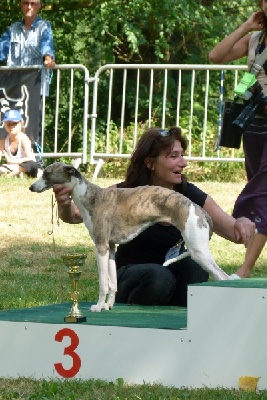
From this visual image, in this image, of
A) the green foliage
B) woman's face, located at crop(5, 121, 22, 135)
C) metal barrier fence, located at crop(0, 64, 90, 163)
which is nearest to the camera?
woman's face, located at crop(5, 121, 22, 135)

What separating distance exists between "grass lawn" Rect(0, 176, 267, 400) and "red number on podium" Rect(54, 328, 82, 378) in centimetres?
11

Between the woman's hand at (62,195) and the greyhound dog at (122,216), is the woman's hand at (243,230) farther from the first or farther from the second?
the woman's hand at (62,195)

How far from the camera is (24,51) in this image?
14273mm

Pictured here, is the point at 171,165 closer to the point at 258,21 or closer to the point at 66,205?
the point at 66,205

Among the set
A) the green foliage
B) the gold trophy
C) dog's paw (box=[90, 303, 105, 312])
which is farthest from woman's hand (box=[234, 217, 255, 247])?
the green foliage

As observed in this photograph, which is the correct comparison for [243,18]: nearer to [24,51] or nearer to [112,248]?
[24,51]

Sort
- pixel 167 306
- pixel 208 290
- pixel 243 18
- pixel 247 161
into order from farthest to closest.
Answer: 1. pixel 243 18
2. pixel 247 161
3. pixel 167 306
4. pixel 208 290

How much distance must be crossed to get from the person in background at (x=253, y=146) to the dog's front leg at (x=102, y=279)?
1745 mm

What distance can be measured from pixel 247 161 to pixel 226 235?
1521mm

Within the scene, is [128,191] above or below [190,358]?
above

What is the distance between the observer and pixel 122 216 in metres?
5.49

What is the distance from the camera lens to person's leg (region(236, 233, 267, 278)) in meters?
7.17

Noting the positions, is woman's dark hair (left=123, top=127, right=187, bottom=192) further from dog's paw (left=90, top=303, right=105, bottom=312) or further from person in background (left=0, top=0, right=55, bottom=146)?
person in background (left=0, top=0, right=55, bottom=146)

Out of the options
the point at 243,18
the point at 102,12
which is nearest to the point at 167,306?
the point at 102,12
